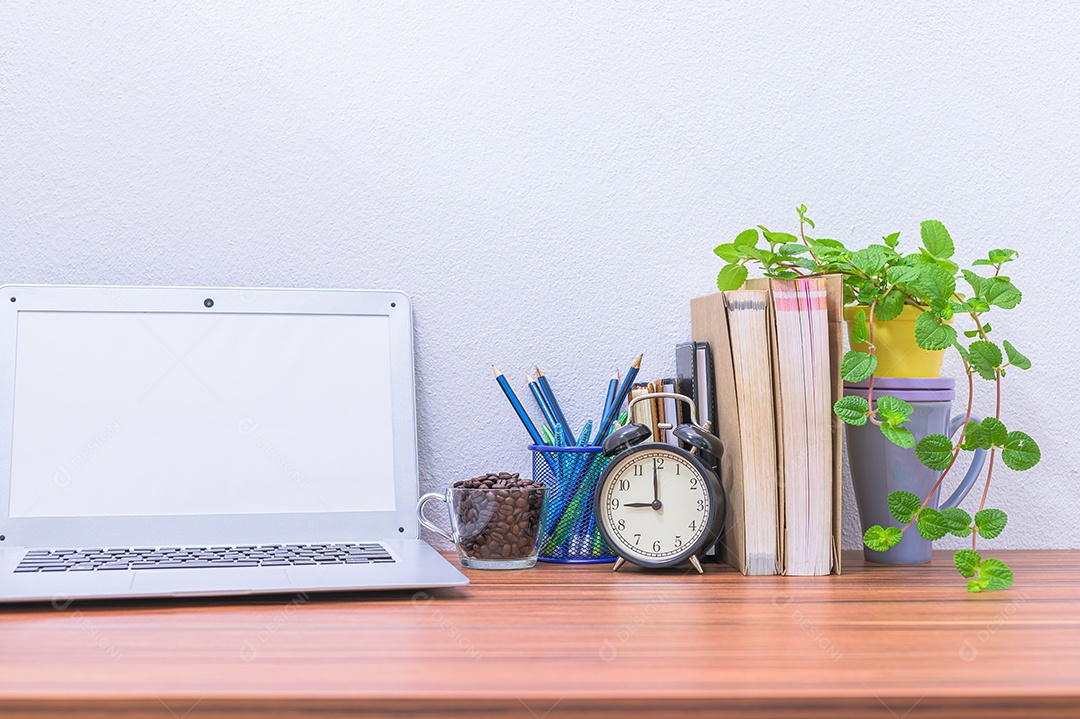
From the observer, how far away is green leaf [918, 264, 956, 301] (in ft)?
2.96

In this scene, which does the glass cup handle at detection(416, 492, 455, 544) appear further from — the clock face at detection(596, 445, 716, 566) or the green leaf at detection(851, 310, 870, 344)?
the green leaf at detection(851, 310, 870, 344)

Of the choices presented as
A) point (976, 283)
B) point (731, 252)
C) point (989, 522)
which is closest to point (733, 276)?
point (731, 252)

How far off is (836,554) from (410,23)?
0.82 meters

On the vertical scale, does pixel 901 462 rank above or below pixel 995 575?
above

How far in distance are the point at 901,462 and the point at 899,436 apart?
114mm

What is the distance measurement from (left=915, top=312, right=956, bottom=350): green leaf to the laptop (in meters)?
0.55

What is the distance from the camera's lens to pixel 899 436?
0.89 meters

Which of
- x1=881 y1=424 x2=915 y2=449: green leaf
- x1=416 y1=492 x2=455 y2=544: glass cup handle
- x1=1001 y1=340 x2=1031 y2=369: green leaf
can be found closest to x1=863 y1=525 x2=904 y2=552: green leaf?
x1=881 y1=424 x2=915 y2=449: green leaf

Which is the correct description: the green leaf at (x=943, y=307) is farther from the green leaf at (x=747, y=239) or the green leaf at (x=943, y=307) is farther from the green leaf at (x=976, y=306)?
the green leaf at (x=747, y=239)

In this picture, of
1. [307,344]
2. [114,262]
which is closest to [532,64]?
[307,344]

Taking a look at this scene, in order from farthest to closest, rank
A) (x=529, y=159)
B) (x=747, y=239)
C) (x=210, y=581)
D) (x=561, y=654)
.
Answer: (x=529, y=159), (x=747, y=239), (x=210, y=581), (x=561, y=654)

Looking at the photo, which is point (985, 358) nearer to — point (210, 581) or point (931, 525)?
point (931, 525)

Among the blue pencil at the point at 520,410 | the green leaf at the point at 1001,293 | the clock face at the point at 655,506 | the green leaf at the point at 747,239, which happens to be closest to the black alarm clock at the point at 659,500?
the clock face at the point at 655,506

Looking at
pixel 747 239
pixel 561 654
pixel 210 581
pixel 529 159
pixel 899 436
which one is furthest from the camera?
pixel 529 159
